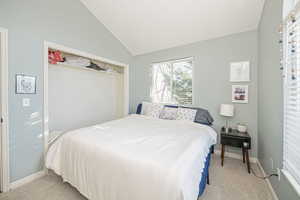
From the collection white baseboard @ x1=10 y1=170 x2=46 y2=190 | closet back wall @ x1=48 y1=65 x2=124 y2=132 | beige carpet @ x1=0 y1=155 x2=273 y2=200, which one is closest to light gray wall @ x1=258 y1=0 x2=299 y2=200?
beige carpet @ x1=0 y1=155 x2=273 y2=200

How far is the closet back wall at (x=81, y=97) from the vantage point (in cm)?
270

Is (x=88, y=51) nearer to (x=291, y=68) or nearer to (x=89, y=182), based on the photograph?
(x=89, y=182)

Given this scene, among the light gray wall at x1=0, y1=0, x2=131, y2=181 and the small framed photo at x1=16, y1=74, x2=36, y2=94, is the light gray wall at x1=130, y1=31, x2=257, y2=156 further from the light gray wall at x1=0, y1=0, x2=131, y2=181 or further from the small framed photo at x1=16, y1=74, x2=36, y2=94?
the small framed photo at x1=16, y1=74, x2=36, y2=94

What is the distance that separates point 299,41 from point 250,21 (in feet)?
5.44

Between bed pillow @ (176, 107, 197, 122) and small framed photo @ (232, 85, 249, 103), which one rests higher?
small framed photo @ (232, 85, 249, 103)

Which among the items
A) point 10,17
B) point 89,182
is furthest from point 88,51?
point 89,182

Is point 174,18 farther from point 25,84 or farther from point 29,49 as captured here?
point 25,84

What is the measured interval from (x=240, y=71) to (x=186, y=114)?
1.36 meters

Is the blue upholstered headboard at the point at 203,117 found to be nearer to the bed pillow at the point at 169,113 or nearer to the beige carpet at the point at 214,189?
the bed pillow at the point at 169,113

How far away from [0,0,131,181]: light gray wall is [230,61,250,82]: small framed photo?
316cm

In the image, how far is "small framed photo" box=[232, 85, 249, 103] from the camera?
2495 mm

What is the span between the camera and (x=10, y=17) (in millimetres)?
1704

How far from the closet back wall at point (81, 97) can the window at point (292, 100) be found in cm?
349

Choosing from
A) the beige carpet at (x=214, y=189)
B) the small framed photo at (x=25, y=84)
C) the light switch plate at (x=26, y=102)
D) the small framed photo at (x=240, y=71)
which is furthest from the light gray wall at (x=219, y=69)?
the light switch plate at (x=26, y=102)
